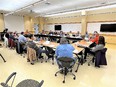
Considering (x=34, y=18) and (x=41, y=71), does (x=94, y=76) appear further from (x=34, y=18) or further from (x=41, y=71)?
(x=34, y=18)

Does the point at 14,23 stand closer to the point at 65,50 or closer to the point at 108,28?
the point at 108,28

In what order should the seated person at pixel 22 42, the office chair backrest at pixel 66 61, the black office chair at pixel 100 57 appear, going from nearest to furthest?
the office chair backrest at pixel 66 61 < the black office chair at pixel 100 57 < the seated person at pixel 22 42

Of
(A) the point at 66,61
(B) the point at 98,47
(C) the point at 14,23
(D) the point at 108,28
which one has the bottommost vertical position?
(A) the point at 66,61

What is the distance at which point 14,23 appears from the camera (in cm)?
1115

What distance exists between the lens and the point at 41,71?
3.28 m

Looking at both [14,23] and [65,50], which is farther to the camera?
[14,23]

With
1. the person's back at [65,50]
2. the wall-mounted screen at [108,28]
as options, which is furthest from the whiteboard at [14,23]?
the person's back at [65,50]

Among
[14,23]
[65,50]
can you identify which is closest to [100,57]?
[65,50]

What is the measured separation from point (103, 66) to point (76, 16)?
794 cm

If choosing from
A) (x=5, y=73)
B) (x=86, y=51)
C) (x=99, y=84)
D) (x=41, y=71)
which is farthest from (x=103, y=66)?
(x=5, y=73)

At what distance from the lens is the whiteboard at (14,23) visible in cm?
1053

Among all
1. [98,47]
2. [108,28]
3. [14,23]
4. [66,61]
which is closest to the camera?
[66,61]

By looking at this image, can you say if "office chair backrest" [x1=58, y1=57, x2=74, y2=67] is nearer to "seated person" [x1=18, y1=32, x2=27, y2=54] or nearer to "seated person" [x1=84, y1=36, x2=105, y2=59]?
"seated person" [x1=84, y1=36, x2=105, y2=59]

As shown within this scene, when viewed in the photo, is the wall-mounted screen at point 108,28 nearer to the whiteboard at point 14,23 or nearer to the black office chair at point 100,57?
the black office chair at point 100,57
